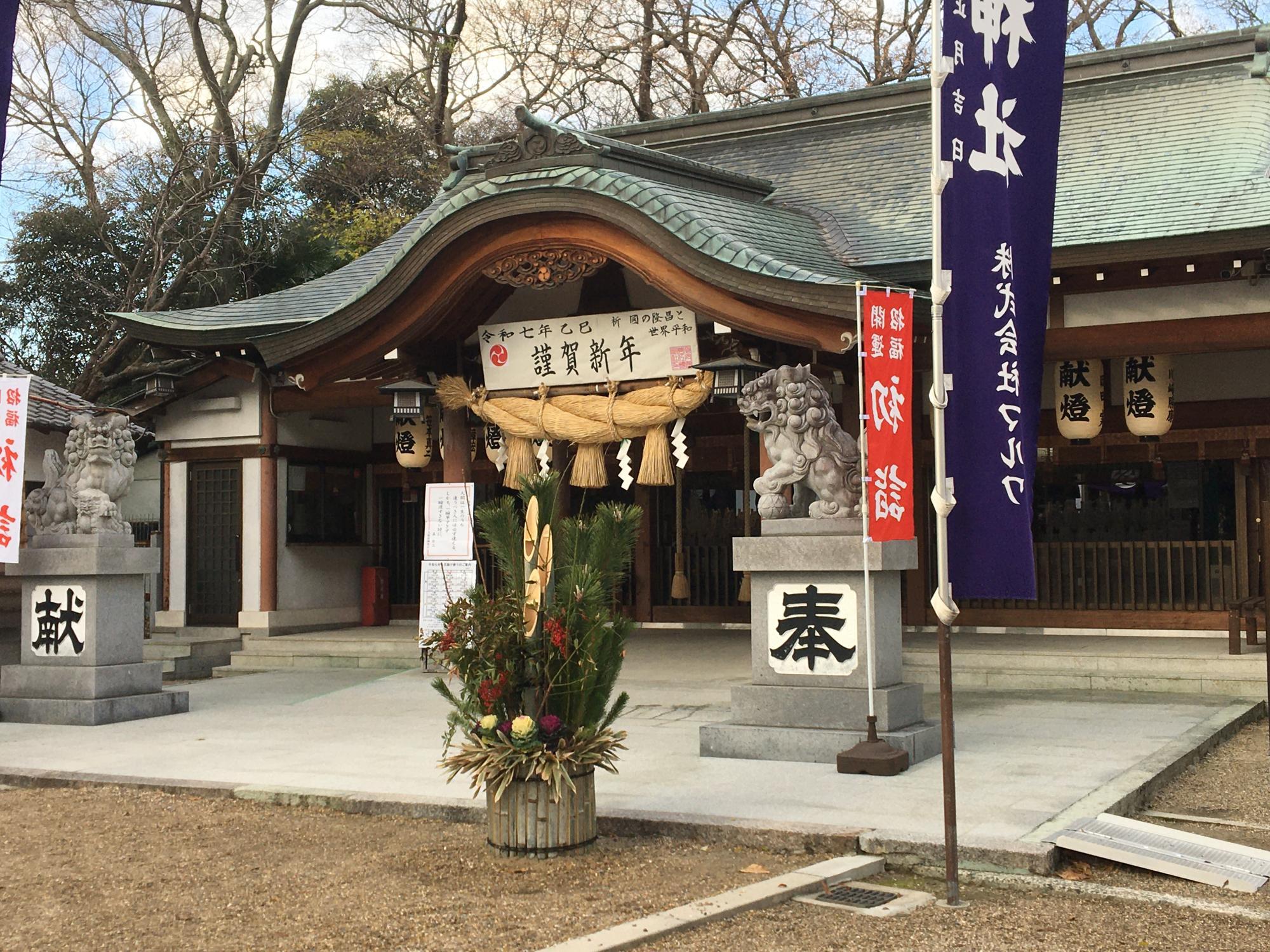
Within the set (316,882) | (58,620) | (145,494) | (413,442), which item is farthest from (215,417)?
(316,882)

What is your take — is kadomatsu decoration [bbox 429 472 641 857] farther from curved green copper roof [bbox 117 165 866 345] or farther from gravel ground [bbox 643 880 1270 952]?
curved green copper roof [bbox 117 165 866 345]

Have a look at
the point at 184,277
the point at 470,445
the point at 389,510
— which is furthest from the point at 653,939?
the point at 184,277

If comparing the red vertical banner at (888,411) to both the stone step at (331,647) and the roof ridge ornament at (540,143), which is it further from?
the stone step at (331,647)

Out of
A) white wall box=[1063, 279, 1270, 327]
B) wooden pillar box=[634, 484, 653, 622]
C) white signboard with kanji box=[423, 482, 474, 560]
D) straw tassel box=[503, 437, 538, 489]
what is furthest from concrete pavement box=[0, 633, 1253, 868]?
white wall box=[1063, 279, 1270, 327]

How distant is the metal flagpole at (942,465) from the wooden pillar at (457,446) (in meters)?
8.11

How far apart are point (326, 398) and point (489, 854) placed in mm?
9785

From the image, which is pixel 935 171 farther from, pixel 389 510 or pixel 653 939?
pixel 389 510

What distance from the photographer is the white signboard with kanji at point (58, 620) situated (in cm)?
1119

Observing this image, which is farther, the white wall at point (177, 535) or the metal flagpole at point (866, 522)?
the white wall at point (177, 535)

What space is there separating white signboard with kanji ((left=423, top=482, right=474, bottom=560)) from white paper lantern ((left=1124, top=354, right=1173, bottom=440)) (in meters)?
6.46

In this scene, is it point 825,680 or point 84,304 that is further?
point 84,304

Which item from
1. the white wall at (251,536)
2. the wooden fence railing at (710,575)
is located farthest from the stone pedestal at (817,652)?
the white wall at (251,536)

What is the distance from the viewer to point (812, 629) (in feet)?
28.7

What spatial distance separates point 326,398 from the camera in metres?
15.4
